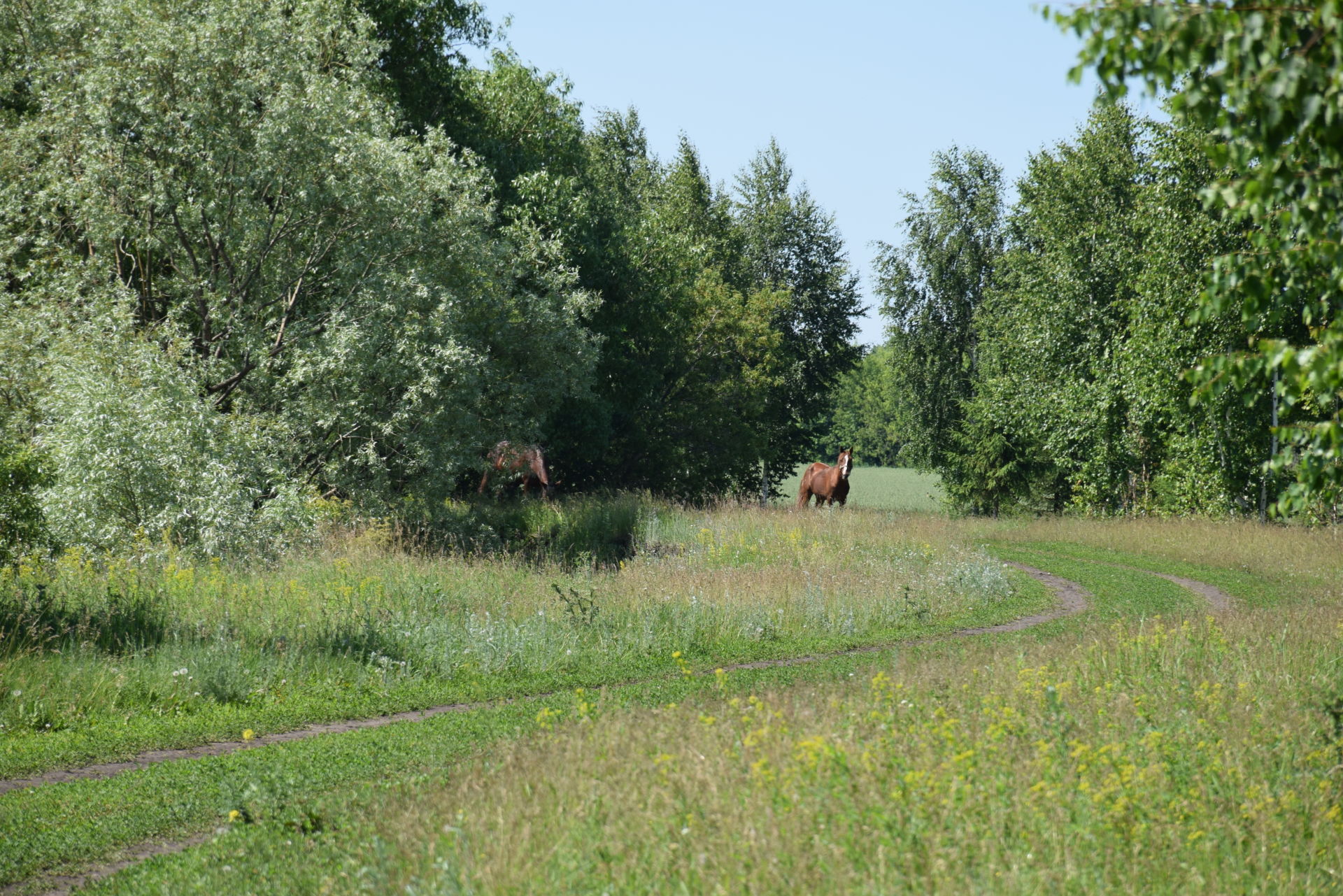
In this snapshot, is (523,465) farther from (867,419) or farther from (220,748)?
(867,419)

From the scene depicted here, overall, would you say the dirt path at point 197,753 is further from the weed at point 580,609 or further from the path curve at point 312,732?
the weed at point 580,609

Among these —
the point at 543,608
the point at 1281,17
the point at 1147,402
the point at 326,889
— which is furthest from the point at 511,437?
the point at 1281,17

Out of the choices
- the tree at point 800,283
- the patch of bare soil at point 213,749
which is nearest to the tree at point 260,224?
the patch of bare soil at point 213,749

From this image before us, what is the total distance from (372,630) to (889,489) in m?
69.2

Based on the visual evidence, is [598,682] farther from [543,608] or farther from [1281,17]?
[1281,17]

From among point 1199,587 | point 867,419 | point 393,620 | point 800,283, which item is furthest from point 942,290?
point 867,419

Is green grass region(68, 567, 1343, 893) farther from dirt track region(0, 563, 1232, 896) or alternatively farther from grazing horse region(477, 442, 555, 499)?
grazing horse region(477, 442, 555, 499)

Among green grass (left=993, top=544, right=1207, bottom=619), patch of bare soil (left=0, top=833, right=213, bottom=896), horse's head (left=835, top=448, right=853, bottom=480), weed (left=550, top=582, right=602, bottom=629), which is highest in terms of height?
horse's head (left=835, top=448, right=853, bottom=480)

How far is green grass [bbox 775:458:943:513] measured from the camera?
196 ft

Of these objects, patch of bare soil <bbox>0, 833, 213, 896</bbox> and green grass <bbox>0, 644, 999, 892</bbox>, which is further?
green grass <bbox>0, 644, 999, 892</bbox>

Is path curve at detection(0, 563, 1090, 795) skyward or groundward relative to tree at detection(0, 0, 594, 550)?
groundward

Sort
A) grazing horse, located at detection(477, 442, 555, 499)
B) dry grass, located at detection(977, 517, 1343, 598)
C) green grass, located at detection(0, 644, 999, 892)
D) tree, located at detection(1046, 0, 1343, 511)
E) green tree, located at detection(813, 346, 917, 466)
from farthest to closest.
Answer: green tree, located at detection(813, 346, 917, 466)
grazing horse, located at detection(477, 442, 555, 499)
dry grass, located at detection(977, 517, 1343, 598)
green grass, located at detection(0, 644, 999, 892)
tree, located at detection(1046, 0, 1343, 511)

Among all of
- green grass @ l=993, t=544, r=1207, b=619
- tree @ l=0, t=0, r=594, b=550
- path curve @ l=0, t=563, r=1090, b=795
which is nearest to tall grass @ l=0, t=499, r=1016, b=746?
path curve @ l=0, t=563, r=1090, b=795

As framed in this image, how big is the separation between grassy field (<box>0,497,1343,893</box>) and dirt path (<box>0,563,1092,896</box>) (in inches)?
5.9
